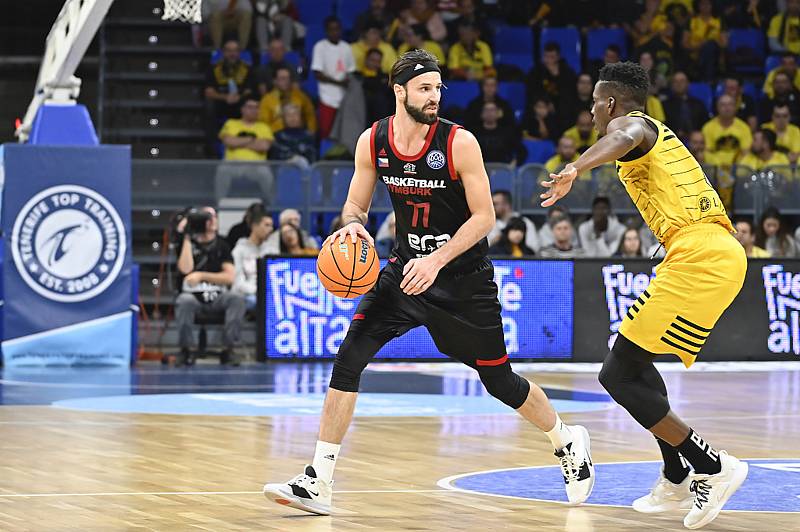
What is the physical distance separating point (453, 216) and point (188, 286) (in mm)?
8801

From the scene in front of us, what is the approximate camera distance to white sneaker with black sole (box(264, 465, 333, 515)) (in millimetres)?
6566

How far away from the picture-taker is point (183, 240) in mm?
15461

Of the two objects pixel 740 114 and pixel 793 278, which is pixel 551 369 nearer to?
pixel 793 278

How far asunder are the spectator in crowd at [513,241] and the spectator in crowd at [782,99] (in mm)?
6014

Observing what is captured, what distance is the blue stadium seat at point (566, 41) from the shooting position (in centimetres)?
2170

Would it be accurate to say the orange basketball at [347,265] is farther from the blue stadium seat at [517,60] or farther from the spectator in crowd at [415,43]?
the blue stadium seat at [517,60]

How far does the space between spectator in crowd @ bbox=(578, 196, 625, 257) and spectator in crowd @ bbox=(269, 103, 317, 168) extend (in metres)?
3.70

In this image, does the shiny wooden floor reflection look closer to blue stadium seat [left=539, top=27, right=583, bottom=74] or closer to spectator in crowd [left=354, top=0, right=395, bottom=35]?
spectator in crowd [left=354, top=0, right=395, bottom=35]

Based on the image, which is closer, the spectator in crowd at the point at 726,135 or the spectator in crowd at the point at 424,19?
the spectator in crowd at the point at 726,135

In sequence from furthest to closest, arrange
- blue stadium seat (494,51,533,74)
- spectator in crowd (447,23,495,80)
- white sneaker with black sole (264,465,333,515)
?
blue stadium seat (494,51,533,74), spectator in crowd (447,23,495,80), white sneaker with black sole (264,465,333,515)

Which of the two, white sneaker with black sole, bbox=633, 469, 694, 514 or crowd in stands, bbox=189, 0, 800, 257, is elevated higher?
crowd in stands, bbox=189, 0, 800, 257

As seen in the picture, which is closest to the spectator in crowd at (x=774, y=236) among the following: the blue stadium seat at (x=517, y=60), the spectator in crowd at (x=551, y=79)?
the spectator in crowd at (x=551, y=79)

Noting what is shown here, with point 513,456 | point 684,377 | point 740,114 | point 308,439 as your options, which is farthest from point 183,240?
point 740,114

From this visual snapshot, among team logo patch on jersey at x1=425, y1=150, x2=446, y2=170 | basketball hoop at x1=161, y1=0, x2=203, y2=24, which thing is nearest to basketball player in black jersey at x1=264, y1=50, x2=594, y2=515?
team logo patch on jersey at x1=425, y1=150, x2=446, y2=170
